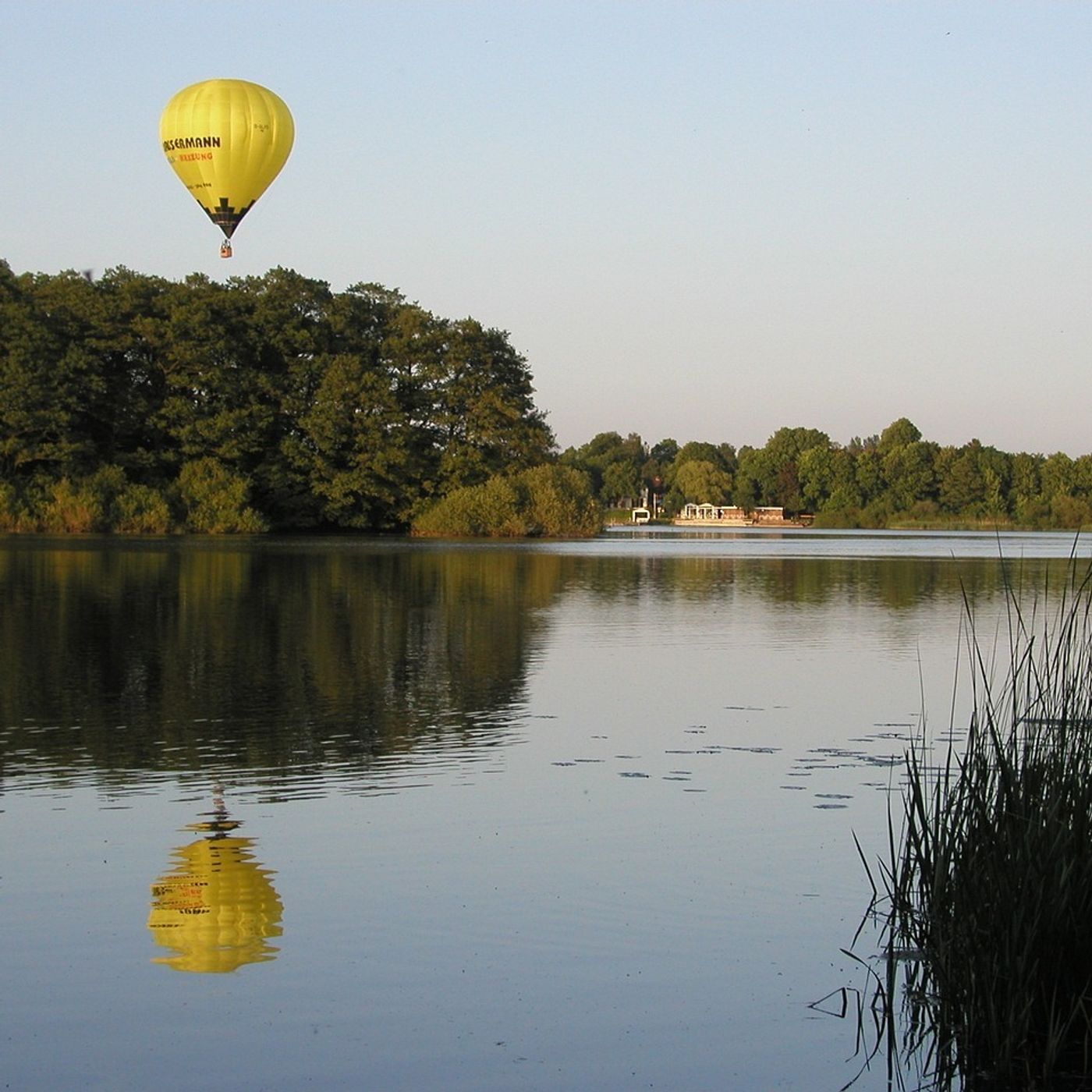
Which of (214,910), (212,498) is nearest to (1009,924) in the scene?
(214,910)

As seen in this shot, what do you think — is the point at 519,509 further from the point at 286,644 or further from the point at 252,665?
the point at 252,665

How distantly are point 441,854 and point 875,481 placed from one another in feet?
404

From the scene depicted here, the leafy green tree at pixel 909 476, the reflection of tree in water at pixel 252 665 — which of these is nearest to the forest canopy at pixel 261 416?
the reflection of tree in water at pixel 252 665

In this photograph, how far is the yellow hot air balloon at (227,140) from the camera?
39.0 metres

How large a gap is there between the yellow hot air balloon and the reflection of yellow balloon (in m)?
32.7

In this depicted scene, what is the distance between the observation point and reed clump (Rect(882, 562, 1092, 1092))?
5.05m

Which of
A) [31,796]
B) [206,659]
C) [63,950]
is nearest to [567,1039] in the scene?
[63,950]

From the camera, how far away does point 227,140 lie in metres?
39.1

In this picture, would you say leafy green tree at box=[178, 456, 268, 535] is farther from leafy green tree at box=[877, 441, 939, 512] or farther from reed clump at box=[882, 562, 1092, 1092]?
leafy green tree at box=[877, 441, 939, 512]

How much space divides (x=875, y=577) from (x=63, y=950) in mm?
30437

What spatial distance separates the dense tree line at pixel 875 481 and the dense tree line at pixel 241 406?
94.0ft

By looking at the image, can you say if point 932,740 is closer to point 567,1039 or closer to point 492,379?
point 567,1039

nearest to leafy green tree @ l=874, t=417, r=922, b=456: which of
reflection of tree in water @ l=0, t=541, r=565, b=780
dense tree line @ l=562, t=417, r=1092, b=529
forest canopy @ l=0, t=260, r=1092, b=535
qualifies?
dense tree line @ l=562, t=417, r=1092, b=529

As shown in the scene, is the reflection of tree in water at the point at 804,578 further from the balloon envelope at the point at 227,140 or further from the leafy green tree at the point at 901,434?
the leafy green tree at the point at 901,434
